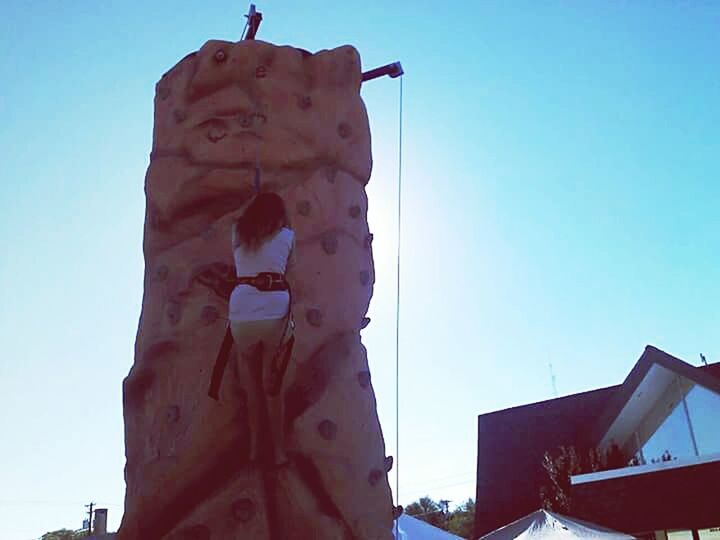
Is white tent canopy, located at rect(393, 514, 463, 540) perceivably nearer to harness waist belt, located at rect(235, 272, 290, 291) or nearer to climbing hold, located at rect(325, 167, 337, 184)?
climbing hold, located at rect(325, 167, 337, 184)

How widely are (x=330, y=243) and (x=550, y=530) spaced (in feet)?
25.7


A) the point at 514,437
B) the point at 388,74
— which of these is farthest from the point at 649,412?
the point at 388,74

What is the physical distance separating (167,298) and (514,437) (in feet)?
42.9

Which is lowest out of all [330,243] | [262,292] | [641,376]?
[262,292]

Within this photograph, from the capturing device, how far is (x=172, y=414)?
170 inches

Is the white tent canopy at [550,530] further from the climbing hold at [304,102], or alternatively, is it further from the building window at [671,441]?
the climbing hold at [304,102]

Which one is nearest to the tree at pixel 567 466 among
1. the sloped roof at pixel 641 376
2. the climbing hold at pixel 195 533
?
the sloped roof at pixel 641 376

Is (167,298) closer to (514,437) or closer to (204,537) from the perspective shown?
(204,537)

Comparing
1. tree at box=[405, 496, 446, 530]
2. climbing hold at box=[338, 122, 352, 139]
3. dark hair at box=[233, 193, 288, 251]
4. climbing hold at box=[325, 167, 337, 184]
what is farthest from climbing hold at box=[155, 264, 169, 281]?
tree at box=[405, 496, 446, 530]

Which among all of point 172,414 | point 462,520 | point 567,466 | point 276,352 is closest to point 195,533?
point 172,414

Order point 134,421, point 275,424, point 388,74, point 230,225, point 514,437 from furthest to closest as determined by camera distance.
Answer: point 514,437, point 388,74, point 230,225, point 134,421, point 275,424

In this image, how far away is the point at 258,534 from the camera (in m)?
3.93

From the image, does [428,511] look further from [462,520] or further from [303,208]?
[303,208]

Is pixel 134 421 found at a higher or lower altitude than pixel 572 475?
lower
